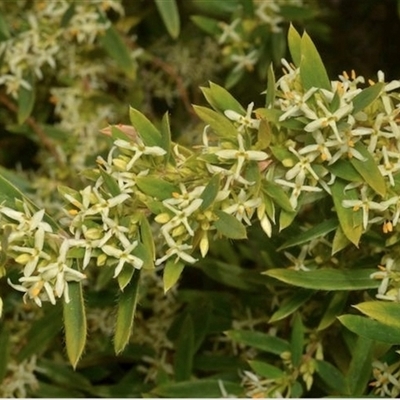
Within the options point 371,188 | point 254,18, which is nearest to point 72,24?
point 254,18

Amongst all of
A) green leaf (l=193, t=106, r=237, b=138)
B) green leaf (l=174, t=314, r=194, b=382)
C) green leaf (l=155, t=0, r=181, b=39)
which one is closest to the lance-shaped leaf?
green leaf (l=193, t=106, r=237, b=138)

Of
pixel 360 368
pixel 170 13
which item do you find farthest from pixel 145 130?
pixel 170 13

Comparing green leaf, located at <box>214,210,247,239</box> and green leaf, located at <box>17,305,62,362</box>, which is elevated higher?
green leaf, located at <box>214,210,247,239</box>

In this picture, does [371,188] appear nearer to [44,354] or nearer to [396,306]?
[396,306]

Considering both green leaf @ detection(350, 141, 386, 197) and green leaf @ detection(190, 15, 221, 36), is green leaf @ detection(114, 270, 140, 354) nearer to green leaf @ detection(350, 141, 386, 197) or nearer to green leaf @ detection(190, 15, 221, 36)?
green leaf @ detection(350, 141, 386, 197)

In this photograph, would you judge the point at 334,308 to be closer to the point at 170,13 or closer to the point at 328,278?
the point at 328,278
